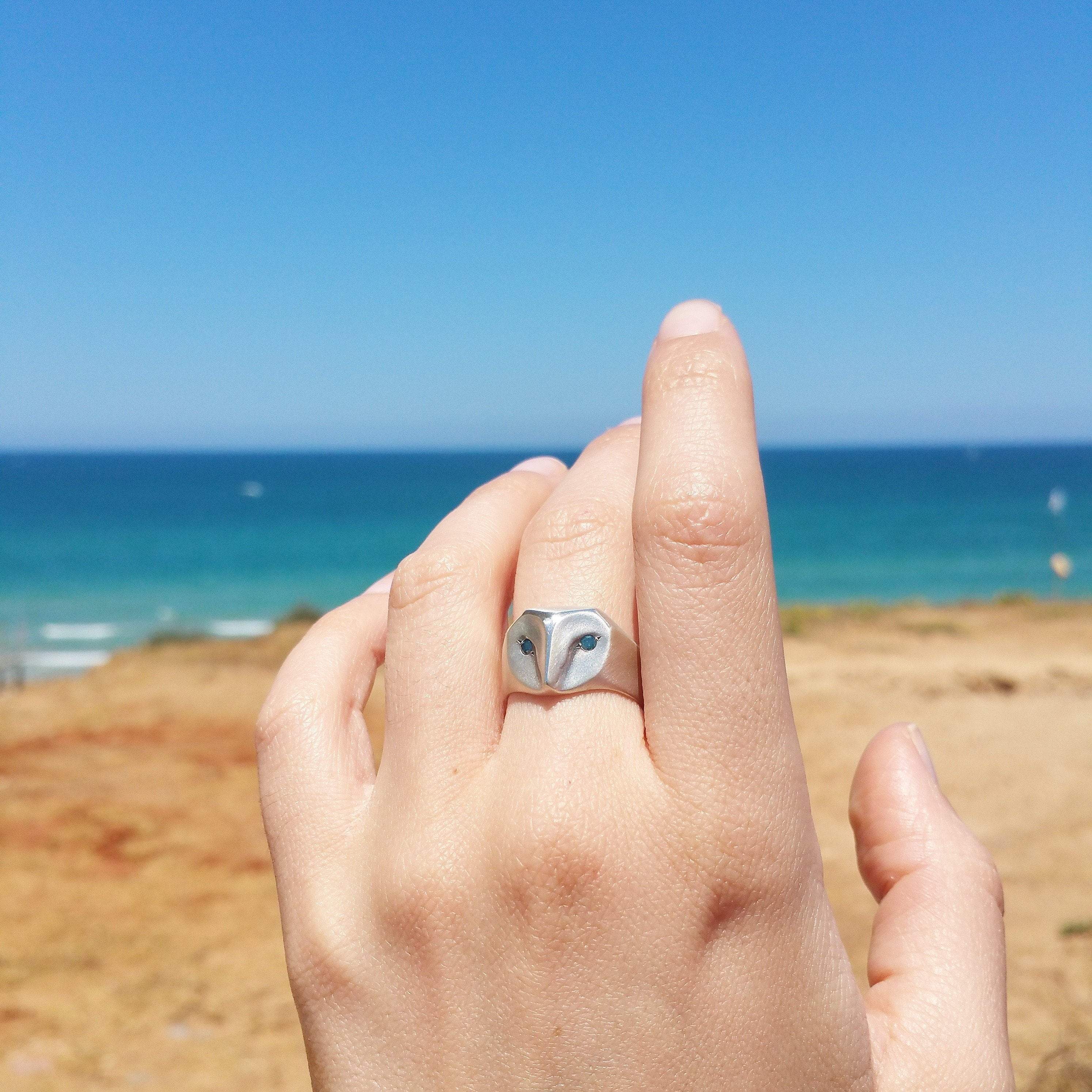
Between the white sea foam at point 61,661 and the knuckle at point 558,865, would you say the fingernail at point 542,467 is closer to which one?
the knuckle at point 558,865

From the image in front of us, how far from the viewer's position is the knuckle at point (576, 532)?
41.6 inches

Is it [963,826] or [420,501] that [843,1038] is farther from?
[420,501]

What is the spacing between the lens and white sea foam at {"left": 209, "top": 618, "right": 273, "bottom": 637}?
23094 mm

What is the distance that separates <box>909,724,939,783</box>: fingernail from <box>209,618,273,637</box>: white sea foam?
72.0ft

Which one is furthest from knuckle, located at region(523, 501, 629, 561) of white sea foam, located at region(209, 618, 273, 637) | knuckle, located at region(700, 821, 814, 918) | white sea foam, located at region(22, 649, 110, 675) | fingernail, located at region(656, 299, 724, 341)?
white sea foam, located at region(209, 618, 273, 637)

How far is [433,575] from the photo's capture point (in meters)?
1.11

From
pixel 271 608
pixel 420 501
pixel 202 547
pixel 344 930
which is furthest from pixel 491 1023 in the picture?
pixel 420 501

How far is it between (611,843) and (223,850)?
→ 23.2ft

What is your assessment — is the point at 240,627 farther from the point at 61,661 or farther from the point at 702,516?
the point at 702,516

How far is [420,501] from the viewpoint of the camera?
251 feet

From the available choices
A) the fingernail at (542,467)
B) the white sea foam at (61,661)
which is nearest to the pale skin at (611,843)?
the fingernail at (542,467)

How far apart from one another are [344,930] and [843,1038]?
59 cm

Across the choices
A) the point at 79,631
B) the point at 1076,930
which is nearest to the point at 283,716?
the point at 1076,930

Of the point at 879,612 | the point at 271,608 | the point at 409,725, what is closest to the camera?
the point at 409,725
